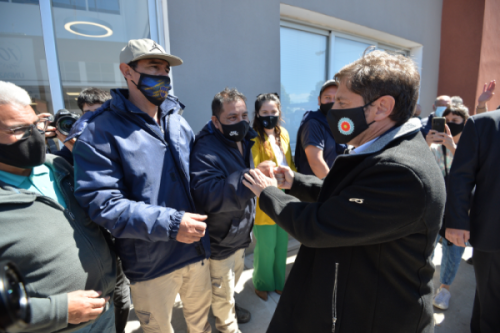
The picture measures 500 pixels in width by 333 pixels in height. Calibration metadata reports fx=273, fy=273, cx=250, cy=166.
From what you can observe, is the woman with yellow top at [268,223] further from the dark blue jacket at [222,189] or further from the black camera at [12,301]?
the black camera at [12,301]

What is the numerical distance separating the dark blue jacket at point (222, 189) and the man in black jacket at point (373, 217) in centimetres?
47

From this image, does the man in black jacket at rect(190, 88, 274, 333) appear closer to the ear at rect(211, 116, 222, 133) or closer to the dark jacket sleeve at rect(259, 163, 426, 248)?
the ear at rect(211, 116, 222, 133)

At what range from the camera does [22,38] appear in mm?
2764

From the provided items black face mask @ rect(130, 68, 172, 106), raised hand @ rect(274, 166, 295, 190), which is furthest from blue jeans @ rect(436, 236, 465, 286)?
black face mask @ rect(130, 68, 172, 106)

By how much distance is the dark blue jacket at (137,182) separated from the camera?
1384 mm

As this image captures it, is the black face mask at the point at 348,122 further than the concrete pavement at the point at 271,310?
No

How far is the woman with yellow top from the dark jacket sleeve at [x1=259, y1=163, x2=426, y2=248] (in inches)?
62.0

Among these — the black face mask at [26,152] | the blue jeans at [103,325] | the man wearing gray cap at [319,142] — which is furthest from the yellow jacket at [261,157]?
the black face mask at [26,152]

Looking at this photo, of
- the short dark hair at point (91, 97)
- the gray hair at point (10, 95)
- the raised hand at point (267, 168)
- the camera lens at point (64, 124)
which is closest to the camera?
the gray hair at point (10, 95)

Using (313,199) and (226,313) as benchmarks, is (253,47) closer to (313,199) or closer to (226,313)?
(313,199)

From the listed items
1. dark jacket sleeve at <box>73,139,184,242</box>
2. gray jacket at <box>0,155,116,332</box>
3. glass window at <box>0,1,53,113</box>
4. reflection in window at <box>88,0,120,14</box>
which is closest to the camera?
gray jacket at <box>0,155,116,332</box>

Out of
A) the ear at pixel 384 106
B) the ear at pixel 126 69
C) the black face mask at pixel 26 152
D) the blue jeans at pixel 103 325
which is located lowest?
the blue jeans at pixel 103 325

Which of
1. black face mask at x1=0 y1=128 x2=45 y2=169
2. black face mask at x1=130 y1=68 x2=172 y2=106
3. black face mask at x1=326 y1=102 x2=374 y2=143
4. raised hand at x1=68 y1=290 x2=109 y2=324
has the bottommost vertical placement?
raised hand at x1=68 y1=290 x2=109 y2=324

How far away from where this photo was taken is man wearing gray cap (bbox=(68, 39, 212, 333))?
139cm
